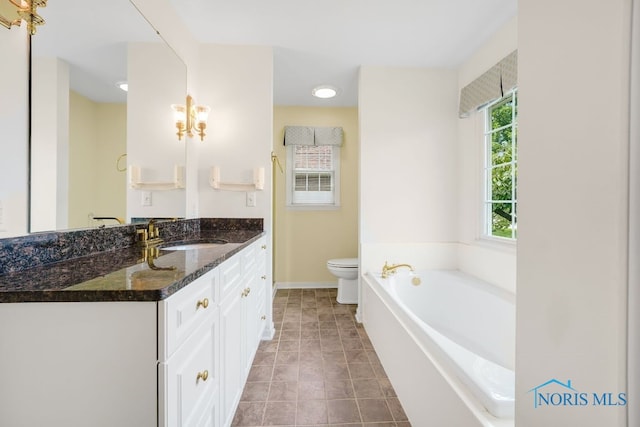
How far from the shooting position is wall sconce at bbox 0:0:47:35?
0.91 metres

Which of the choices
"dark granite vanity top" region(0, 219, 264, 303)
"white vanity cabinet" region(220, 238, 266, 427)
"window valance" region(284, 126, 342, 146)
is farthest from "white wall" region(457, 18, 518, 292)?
"dark granite vanity top" region(0, 219, 264, 303)

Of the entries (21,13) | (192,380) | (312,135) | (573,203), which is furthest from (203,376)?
(312,135)

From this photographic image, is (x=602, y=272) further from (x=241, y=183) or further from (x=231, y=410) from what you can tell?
(x=241, y=183)

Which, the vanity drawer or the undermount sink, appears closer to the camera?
the vanity drawer

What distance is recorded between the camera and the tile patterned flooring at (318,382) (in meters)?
1.48

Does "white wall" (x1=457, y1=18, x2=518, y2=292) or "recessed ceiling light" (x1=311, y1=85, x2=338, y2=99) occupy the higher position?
"recessed ceiling light" (x1=311, y1=85, x2=338, y2=99)

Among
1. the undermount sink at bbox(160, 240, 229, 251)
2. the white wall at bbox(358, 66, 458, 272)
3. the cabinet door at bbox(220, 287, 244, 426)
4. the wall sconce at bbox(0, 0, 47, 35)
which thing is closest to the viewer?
the wall sconce at bbox(0, 0, 47, 35)

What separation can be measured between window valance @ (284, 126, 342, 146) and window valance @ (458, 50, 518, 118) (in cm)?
153

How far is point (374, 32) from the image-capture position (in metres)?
2.20

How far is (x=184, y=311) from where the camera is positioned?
2.83 feet

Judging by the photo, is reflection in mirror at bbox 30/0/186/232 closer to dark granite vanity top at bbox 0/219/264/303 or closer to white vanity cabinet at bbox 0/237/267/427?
dark granite vanity top at bbox 0/219/264/303

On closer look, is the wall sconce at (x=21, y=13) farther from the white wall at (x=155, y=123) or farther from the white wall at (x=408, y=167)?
the white wall at (x=408, y=167)

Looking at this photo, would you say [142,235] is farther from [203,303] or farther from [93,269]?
[203,303]

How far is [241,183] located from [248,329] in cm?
119
